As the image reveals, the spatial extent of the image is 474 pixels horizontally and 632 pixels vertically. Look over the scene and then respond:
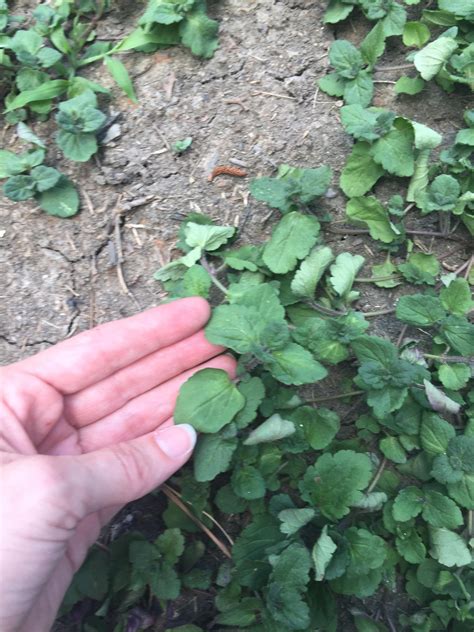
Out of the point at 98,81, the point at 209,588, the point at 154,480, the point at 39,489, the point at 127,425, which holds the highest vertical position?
the point at 98,81

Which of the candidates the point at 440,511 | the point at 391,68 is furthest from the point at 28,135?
the point at 440,511

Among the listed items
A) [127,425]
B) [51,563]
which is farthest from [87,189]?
[51,563]

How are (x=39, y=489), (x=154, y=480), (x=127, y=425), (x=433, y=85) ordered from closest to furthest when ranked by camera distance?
(x=39, y=489)
(x=154, y=480)
(x=127, y=425)
(x=433, y=85)

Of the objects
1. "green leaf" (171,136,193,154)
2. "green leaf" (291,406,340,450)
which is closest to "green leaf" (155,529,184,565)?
"green leaf" (291,406,340,450)

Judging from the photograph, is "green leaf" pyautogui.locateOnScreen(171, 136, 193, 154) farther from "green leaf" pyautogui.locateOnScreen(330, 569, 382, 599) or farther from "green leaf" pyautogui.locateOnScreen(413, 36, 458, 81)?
"green leaf" pyautogui.locateOnScreen(330, 569, 382, 599)

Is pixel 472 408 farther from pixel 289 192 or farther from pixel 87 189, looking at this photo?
pixel 87 189

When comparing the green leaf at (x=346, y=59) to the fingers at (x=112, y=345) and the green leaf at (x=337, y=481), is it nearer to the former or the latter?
the fingers at (x=112, y=345)
